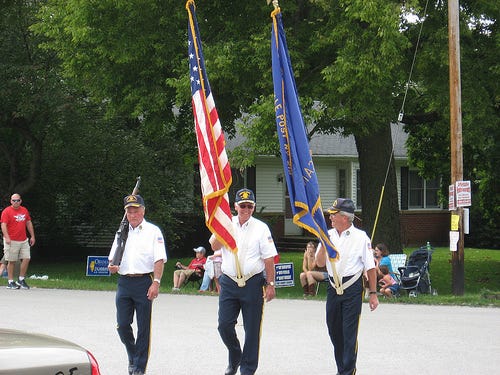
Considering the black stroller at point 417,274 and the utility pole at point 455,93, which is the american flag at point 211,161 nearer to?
the utility pole at point 455,93

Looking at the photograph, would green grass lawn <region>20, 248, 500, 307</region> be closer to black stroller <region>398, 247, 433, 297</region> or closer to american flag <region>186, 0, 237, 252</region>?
black stroller <region>398, 247, 433, 297</region>

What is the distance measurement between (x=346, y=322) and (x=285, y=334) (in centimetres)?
410

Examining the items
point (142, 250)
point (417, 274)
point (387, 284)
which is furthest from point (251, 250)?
point (417, 274)

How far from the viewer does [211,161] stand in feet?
34.4

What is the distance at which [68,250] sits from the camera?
33.5 meters

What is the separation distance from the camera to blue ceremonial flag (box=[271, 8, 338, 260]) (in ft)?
32.4

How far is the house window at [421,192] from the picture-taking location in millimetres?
41031

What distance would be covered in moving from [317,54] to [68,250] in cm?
1592

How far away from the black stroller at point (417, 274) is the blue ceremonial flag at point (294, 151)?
944 cm

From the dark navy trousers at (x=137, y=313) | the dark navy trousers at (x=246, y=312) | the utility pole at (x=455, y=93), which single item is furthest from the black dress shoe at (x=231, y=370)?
the utility pole at (x=455, y=93)

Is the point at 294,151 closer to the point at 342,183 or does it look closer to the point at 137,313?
the point at 137,313

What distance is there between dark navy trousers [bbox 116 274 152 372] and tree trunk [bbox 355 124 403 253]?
545 inches

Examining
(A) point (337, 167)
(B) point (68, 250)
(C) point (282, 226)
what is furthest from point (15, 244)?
(A) point (337, 167)

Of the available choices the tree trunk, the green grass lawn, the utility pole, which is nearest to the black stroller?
the green grass lawn
